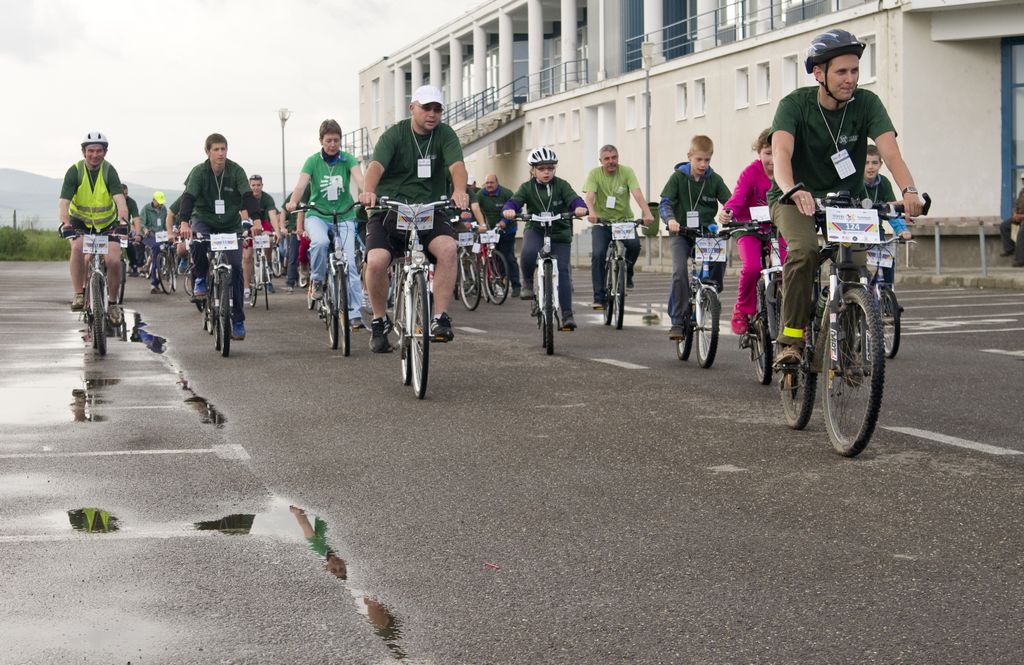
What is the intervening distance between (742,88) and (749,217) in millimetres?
33279

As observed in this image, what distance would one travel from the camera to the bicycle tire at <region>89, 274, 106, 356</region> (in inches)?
570

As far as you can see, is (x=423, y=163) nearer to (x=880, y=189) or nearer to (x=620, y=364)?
(x=620, y=364)

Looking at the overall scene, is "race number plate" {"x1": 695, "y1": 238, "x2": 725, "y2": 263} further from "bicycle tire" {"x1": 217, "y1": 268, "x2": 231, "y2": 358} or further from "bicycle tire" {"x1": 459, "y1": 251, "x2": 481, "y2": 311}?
"bicycle tire" {"x1": 459, "y1": 251, "x2": 481, "y2": 311}

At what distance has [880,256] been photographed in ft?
44.0

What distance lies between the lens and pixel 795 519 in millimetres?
6113

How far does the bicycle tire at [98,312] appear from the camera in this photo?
14469 mm

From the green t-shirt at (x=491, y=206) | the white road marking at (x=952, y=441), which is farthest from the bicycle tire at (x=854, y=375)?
the green t-shirt at (x=491, y=206)

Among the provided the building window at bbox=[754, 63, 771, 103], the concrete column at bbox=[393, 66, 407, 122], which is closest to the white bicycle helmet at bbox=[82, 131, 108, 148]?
the building window at bbox=[754, 63, 771, 103]

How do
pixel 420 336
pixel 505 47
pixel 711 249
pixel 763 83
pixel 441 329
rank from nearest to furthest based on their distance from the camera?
pixel 420 336, pixel 441 329, pixel 711 249, pixel 763 83, pixel 505 47

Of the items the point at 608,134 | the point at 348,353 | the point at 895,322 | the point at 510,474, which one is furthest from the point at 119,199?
the point at 608,134

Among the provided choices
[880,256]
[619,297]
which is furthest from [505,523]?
[619,297]

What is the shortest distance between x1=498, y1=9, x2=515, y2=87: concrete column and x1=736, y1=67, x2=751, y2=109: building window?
2495 centimetres

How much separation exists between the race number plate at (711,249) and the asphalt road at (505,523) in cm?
85

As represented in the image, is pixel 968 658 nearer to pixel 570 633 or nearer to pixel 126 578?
pixel 570 633
